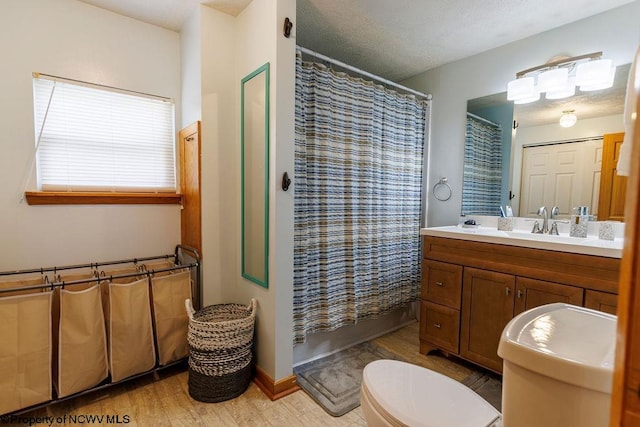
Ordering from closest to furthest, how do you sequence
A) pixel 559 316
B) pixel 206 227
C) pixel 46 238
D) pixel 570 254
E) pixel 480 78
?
pixel 559 316
pixel 570 254
pixel 46 238
pixel 206 227
pixel 480 78

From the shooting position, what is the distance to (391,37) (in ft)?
7.32

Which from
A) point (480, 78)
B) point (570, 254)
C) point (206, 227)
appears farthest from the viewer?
point (480, 78)

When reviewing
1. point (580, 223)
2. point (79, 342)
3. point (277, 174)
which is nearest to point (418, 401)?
point (277, 174)

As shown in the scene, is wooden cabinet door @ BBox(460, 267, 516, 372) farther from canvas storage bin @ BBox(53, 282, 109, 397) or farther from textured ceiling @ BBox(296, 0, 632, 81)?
canvas storage bin @ BBox(53, 282, 109, 397)

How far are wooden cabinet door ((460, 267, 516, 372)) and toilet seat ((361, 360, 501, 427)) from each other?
864 millimetres

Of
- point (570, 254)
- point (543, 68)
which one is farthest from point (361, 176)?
point (543, 68)

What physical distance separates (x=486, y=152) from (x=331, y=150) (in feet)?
4.56

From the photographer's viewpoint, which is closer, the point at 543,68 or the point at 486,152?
the point at 543,68

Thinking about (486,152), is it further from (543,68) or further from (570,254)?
(570,254)

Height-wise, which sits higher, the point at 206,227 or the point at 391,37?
the point at 391,37

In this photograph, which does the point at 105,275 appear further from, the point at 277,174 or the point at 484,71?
the point at 484,71

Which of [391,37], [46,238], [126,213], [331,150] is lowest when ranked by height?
[46,238]

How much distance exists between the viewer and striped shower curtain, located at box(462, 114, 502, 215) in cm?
238

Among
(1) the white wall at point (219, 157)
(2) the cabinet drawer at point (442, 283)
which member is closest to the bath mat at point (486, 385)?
(2) the cabinet drawer at point (442, 283)
